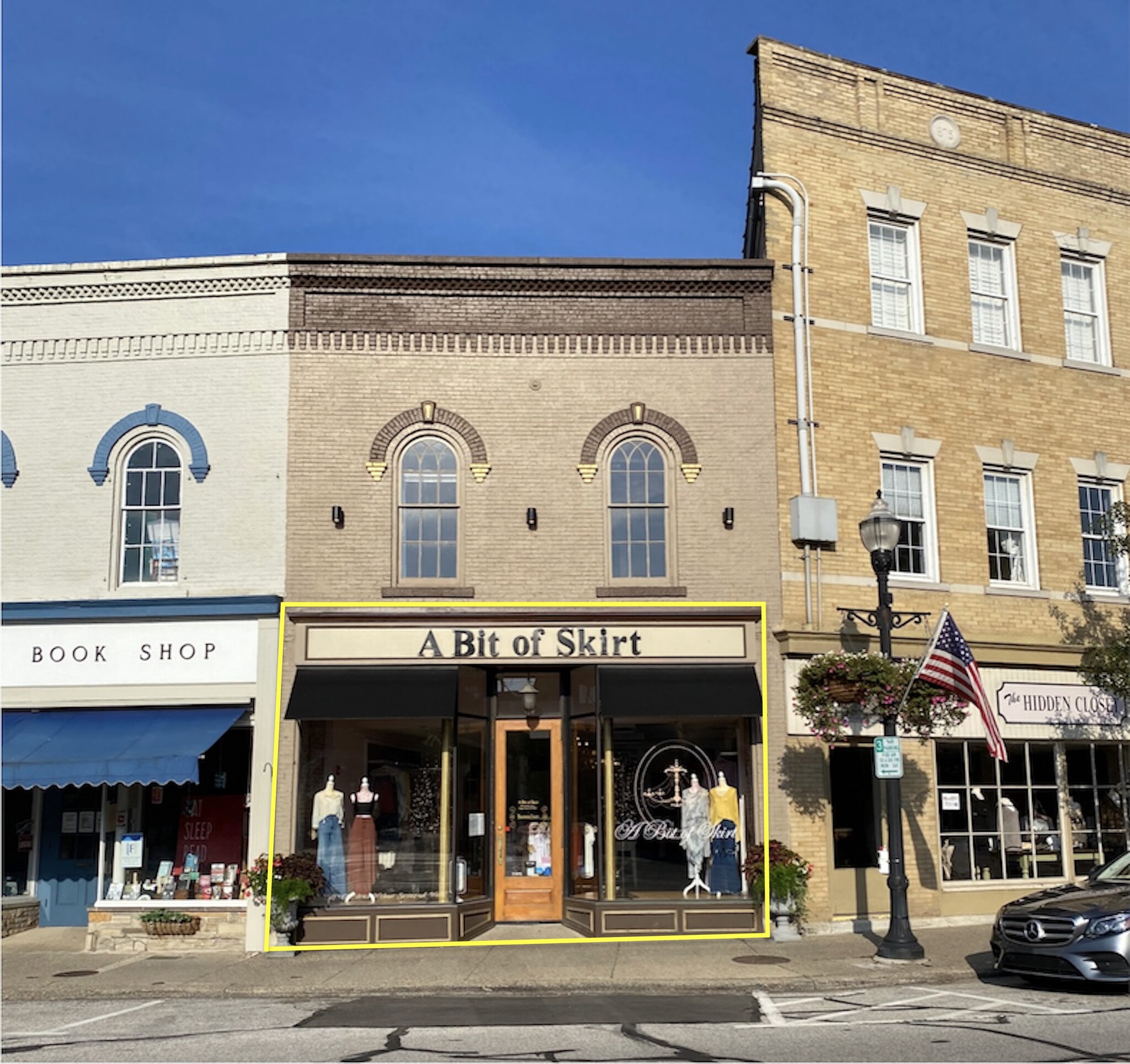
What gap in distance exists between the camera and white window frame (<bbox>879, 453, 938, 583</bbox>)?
57.3 feet

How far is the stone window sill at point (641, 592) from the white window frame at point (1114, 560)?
21.4ft

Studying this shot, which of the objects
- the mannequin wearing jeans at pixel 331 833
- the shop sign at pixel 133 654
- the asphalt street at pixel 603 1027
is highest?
the shop sign at pixel 133 654

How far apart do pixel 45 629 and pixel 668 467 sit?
27.9ft

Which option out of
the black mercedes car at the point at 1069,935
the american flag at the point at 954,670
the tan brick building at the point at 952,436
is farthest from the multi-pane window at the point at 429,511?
the black mercedes car at the point at 1069,935

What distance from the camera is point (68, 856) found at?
17078mm

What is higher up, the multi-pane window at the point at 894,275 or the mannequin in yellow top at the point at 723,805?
the multi-pane window at the point at 894,275

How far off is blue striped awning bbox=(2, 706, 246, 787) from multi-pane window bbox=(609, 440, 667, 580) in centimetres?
534

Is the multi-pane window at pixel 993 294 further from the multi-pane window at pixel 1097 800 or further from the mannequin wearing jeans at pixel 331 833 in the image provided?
the mannequin wearing jeans at pixel 331 833

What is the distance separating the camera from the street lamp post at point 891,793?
44.1ft

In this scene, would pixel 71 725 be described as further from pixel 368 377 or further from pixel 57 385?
pixel 368 377

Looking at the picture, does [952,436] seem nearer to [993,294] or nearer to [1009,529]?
[1009,529]

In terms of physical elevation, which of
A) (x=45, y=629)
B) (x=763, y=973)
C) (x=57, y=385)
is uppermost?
(x=57, y=385)

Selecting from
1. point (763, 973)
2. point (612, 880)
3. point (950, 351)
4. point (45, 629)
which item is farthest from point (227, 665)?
point (950, 351)

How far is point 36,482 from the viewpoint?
Result: 1702cm
